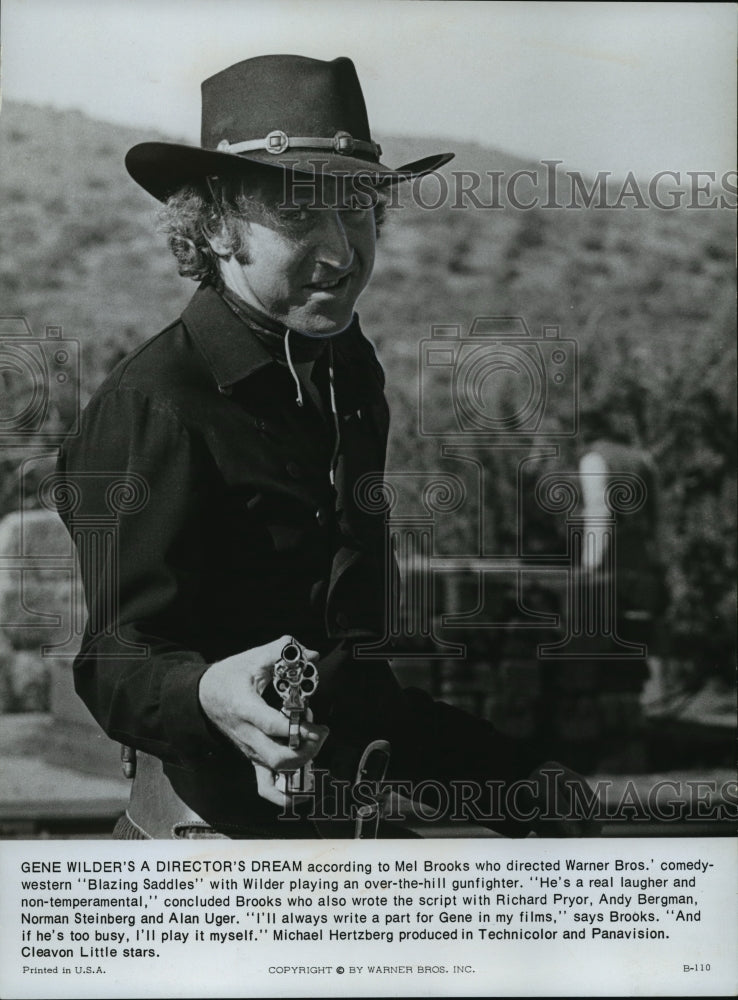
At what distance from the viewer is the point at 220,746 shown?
12.4 ft

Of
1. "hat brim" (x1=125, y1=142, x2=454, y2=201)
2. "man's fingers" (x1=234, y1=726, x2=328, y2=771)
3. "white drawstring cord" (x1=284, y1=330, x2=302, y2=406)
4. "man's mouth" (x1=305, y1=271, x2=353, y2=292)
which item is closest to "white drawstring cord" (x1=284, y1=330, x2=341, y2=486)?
"white drawstring cord" (x1=284, y1=330, x2=302, y2=406)

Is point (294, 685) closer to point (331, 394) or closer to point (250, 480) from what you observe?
point (250, 480)

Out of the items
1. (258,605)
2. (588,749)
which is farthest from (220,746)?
(588,749)

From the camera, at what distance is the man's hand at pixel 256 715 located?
3738 mm

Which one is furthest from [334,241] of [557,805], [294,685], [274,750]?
[557,805]

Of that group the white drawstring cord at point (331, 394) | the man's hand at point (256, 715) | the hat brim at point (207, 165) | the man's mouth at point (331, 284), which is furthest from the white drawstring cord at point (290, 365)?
the man's hand at point (256, 715)

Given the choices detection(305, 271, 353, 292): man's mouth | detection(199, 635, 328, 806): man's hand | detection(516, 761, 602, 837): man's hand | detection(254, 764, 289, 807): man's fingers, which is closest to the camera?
detection(199, 635, 328, 806): man's hand

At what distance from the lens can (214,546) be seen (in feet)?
12.6

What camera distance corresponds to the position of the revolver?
381cm

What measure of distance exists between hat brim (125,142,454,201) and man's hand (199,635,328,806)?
1.26m

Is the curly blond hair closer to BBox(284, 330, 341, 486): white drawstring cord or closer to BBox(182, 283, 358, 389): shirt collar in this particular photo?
BBox(182, 283, 358, 389): shirt collar

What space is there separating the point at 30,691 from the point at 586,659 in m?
1.59

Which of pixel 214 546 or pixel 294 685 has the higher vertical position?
pixel 214 546

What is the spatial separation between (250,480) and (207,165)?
2.83 ft
